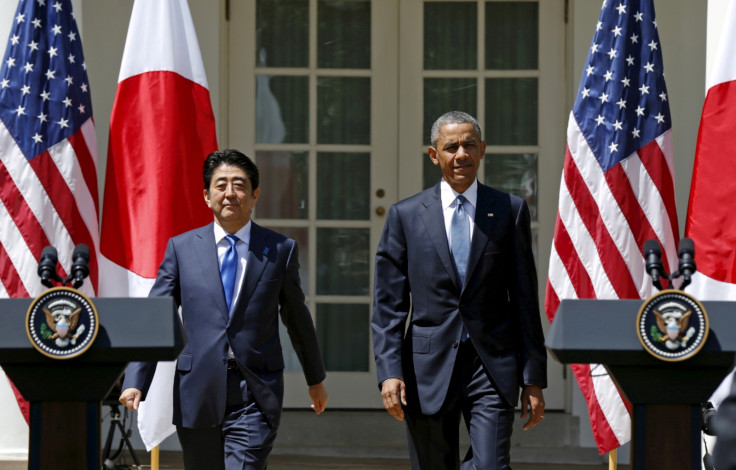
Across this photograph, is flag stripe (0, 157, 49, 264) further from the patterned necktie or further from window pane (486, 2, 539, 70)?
window pane (486, 2, 539, 70)

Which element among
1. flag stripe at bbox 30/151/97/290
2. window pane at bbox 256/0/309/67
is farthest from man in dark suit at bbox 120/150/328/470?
window pane at bbox 256/0/309/67

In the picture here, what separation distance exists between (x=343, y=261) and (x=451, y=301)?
352 cm

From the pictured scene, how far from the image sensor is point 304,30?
7867mm

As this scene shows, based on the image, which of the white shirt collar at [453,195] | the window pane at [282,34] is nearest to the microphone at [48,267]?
the white shirt collar at [453,195]

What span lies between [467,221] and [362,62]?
361cm

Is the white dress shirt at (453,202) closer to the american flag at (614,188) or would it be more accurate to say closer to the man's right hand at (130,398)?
the man's right hand at (130,398)

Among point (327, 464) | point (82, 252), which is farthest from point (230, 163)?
point (327, 464)

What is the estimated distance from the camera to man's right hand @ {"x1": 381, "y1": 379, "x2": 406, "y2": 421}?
4.36 metres

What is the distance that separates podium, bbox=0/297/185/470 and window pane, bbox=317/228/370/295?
13.4 ft

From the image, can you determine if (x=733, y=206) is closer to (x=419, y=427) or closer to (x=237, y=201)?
(x=419, y=427)

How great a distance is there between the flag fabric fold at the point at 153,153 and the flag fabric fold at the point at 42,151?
0.49ft

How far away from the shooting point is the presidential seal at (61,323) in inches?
A: 143

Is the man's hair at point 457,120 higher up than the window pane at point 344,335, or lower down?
higher up

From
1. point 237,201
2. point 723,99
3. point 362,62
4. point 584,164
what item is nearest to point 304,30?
point 362,62
